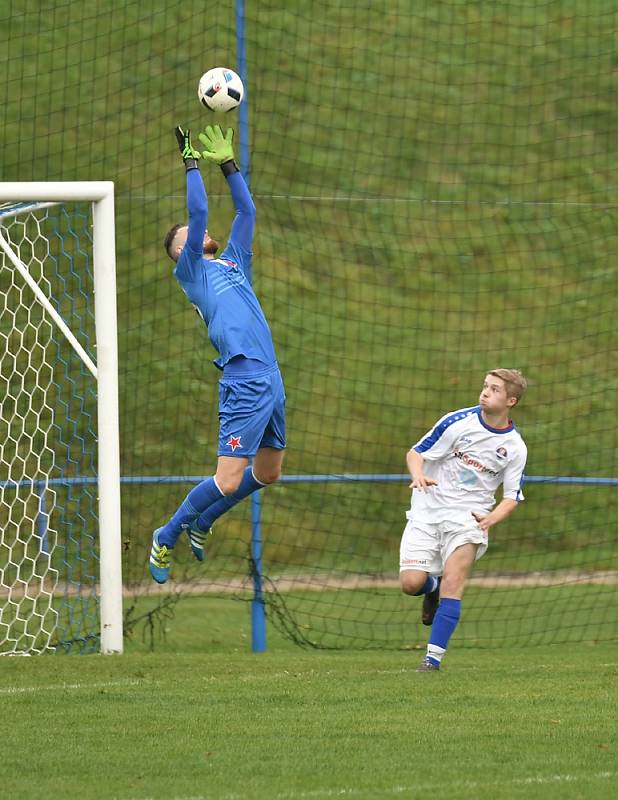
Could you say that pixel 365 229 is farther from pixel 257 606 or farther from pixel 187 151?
pixel 187 151

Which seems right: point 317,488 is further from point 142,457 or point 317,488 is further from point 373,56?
point 373,56

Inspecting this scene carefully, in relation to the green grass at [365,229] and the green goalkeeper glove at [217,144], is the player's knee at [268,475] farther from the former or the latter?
the green grass at [365,229]

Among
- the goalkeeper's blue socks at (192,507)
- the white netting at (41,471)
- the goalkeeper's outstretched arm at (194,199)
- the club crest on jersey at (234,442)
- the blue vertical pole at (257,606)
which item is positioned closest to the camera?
the goalkeeper's outstretched arm at (194,199)

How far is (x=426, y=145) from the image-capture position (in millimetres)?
17547

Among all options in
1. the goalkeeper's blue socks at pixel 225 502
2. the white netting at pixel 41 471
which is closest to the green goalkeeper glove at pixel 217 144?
the white netting at pixel 41 471

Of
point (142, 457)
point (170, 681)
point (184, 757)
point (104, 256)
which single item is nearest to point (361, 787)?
point (184, 757)

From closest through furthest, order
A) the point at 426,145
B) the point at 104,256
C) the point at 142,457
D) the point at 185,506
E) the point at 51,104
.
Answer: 1. the point at 185,506
2. the point at 104,256
3. the point at 142,457
4. the point at 51,104
5. the point at 426,145

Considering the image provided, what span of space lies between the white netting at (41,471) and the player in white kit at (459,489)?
222 centimetres

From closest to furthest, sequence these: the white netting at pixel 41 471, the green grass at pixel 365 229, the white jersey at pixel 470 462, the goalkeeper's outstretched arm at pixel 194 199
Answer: the goalkeeper's outstretched arm at pixel 194 199, the white jersey at pixel 470 462, the white netting at pixel 41 471, the green grass at pixel 365 229

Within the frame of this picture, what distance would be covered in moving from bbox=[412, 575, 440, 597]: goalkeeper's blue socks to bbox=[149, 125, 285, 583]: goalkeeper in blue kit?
50.0 inches

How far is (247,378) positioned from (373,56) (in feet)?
35.5

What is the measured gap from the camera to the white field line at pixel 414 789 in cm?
471

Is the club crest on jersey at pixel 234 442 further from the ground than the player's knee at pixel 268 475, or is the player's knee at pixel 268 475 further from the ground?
the club crest on jersey at pixel 234 442

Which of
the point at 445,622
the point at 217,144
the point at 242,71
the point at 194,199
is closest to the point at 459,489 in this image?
the point at 445,622
